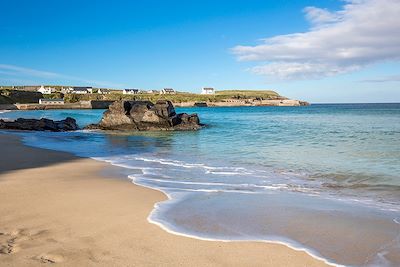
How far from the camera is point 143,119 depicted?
1510 inches

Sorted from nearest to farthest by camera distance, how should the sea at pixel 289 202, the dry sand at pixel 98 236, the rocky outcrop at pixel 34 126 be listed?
the dry sand at pixel 98 236, the sea at pixel 289 202, the rocky outcrop at pixel 34 126

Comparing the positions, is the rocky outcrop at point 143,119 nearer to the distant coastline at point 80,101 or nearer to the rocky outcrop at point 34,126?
the rocky outcrop at point 34,126

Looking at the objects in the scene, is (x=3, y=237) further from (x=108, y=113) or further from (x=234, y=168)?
(x=108, y=113)

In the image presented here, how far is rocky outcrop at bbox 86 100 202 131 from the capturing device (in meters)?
38.0

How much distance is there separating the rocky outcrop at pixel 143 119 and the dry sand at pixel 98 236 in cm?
2860

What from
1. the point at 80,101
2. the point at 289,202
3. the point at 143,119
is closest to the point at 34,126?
the point at 143,119

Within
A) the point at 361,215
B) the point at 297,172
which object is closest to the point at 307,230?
the point at 361,215

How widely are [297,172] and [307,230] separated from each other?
6651mm

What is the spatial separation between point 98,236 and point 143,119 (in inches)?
1306

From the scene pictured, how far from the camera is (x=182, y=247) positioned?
516cm

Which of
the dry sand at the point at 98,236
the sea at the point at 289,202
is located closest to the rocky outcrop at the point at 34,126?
the sea at the point at 289,202

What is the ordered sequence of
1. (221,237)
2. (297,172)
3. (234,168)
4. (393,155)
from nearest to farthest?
(221,237)
(297,172)
(234,168)
(393,155)

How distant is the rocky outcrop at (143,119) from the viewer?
125 feet

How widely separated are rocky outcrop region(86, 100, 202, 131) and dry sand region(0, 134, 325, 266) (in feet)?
93.8
